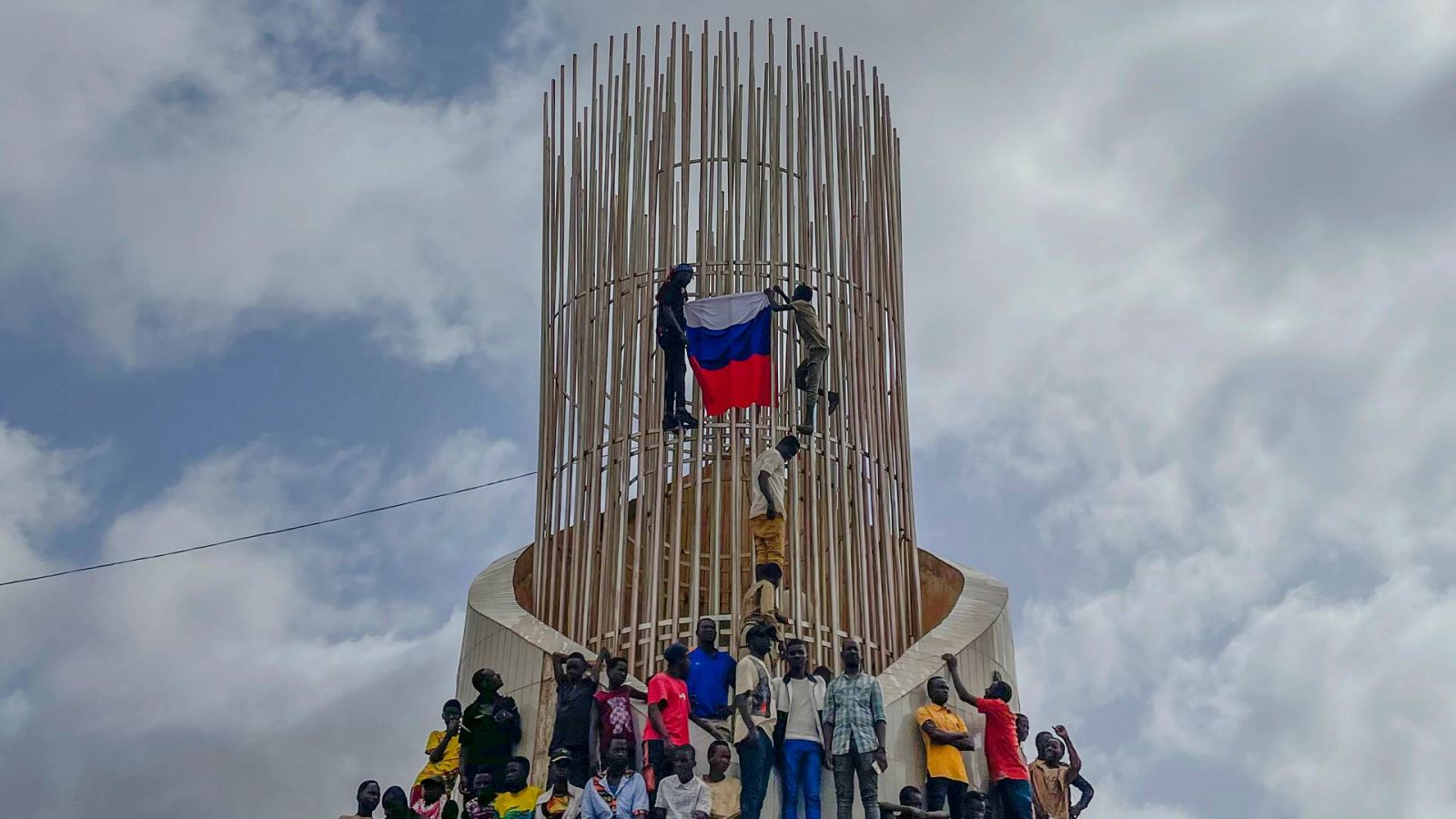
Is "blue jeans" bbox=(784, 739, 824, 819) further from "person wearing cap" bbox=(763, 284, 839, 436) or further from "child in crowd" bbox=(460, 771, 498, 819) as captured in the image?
"person wearing cap" bbox=(763, 284, 839, 436)

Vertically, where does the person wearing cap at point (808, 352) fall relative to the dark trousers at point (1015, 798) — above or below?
above

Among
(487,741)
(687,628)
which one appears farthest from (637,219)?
(487,741)

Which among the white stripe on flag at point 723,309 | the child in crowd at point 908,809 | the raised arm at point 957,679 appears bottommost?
the child in crowd at point 908,809

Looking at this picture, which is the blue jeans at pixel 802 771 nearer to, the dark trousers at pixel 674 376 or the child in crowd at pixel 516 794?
the child in crowd at pixel 516 794

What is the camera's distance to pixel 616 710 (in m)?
13.9

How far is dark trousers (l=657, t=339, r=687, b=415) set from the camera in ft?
55.0

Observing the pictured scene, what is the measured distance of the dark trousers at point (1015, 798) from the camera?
46.7 ft

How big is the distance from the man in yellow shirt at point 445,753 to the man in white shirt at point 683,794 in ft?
7.04

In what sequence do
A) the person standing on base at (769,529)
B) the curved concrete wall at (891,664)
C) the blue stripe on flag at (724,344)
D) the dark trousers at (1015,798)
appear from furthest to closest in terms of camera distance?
the blue stripe on flag at (724,344), the person standing on base at (769,529), the curved concrete wall at (891,664), the dark trousers at (1015,798)

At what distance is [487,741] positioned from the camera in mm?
14391

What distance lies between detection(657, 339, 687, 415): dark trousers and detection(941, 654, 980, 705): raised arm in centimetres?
313

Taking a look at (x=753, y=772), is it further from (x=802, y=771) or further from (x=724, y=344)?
(x=724, y=344)

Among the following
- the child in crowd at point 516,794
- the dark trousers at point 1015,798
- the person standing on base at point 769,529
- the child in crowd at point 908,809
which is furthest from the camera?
the person standing on base at point 769,529

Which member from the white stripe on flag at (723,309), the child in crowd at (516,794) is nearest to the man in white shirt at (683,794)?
the child in crowd at (516,794)
